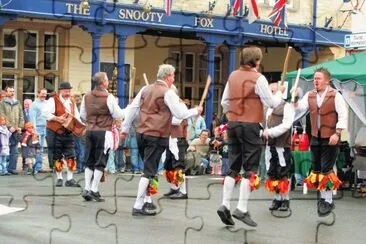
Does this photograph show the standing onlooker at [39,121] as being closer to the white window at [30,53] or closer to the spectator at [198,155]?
the spectator at [198,155]

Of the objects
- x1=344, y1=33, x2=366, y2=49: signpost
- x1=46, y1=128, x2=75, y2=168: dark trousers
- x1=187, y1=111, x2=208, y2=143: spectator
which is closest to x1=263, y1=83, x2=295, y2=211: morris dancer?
x1=46, y1=128, x2=75, y2=168: dark trousers

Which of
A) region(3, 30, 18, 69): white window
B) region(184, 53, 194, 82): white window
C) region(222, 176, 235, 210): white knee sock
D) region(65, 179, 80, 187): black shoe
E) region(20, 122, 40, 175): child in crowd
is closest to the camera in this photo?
region(222, 176, 235, 210): white knee sock

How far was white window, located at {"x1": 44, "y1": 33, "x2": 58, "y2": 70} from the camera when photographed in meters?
23.7

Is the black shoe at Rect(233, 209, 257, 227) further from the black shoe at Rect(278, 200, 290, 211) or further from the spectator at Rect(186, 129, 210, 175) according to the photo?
the spectator at Rect(186, 129, 210, 175)

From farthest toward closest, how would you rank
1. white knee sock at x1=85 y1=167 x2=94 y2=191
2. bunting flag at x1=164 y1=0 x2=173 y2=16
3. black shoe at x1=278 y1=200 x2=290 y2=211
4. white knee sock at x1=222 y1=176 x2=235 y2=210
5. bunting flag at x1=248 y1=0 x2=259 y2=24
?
1. bunting flag at x1=248 y1=0 x2=259 y2=24
2. bunting flag at x1=164 y1=0 x2=173 y2=16
3. white knee sock at x1=85 y1=167 x2=94 y2=191
4. black shoe at x1=278 y1=200 x2=290 y2=211
5. white knee sock at x1=222 y1=176 x2=235 y2=210

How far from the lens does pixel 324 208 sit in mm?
10891

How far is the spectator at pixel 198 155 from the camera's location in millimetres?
19078

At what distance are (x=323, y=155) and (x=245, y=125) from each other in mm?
1823

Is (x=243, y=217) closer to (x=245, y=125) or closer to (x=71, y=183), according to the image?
(x=245, y=125)

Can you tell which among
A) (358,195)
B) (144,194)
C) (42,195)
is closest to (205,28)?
(358,195)

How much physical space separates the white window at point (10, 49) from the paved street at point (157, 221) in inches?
381

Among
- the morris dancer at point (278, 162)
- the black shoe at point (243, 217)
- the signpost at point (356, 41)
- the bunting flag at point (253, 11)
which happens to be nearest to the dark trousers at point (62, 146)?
the morris dancer at point (278, 162)

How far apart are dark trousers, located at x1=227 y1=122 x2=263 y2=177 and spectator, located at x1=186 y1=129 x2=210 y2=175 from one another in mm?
8863

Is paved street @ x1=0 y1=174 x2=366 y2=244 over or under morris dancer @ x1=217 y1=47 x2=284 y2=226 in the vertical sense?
under
